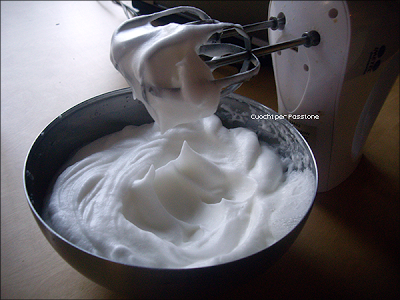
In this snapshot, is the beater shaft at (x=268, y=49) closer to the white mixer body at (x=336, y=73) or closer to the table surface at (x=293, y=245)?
the white mixer body at (x=336, y=73)

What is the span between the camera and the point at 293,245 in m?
0.59

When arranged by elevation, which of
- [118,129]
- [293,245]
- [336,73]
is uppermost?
[336,73]

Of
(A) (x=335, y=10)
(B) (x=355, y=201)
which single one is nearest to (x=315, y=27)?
(A) (x=335, y=10)

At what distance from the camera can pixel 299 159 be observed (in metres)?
0.59

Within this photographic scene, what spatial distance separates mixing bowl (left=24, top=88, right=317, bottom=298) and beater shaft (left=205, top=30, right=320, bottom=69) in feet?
0.43

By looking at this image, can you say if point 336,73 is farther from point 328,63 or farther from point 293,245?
point 293,245

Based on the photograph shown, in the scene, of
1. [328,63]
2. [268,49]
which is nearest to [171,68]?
[268,49]

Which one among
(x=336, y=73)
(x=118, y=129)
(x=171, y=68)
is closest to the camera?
(x=171, y=68)

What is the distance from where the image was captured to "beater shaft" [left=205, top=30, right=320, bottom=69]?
1.54ft

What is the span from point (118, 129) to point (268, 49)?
38 centimetres

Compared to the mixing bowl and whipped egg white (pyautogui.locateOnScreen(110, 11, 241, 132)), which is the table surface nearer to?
the mixing bowl

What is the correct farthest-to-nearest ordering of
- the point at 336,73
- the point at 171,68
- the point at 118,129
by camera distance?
the point at 118,129, the point at 336,73, the point at 171,68

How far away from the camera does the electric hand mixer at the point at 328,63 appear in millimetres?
509

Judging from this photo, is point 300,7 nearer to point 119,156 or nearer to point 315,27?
point 315,27
